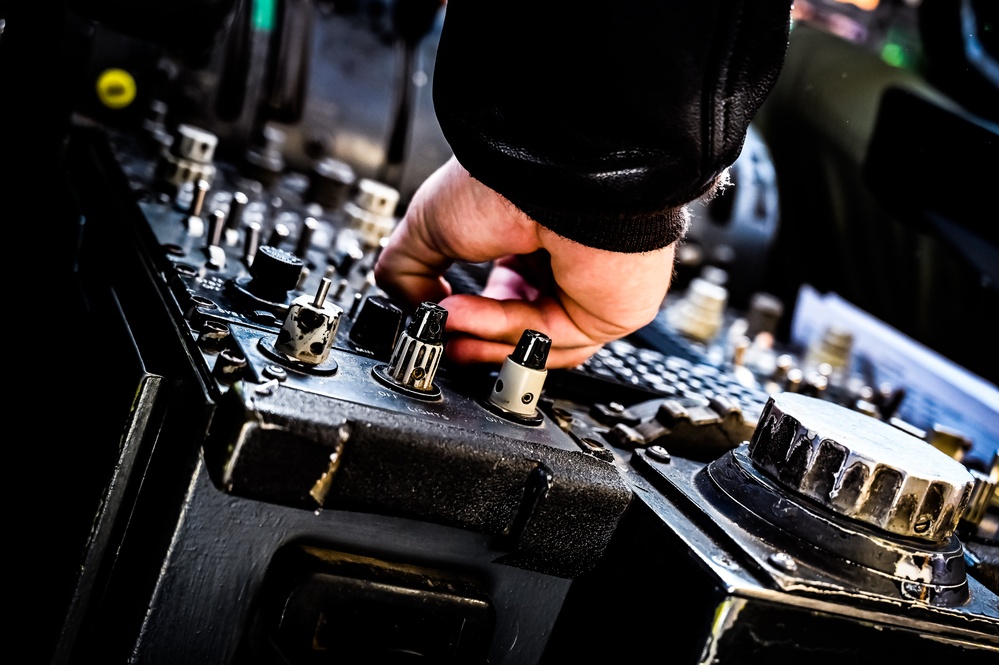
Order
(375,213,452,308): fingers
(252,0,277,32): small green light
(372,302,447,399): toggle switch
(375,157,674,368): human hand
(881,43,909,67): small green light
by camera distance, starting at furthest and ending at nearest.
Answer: (881,43,909,67): small green light → (252,0,277,32): small green light → (375,213,452,308): fingers → (375,157,674,368): human hand → (372,302,447,399): toggle switch

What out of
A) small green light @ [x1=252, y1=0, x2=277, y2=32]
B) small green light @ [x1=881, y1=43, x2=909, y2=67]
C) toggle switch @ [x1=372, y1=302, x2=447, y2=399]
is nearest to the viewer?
toggle switch @ [x1=372, y1=302, x2=447, y2=399]

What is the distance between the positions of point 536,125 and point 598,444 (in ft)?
1.05

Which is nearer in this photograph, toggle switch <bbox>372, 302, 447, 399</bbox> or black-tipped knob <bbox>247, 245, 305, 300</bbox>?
toggle switch <bbox>372, 302, 447, 399</bbox>

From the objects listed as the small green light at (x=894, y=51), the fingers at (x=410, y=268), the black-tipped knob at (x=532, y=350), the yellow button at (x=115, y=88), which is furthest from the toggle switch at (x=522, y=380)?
the small green light at (x=894, y=51)

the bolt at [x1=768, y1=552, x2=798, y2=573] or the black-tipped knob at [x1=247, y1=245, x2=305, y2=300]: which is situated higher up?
the black-tipped knob at [x1=247, y1=245, x2=305, y2=300]

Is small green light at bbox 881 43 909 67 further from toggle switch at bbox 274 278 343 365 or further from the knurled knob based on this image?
toggle switch at bbox 274 278 343 365

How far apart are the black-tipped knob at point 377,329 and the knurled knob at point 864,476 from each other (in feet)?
1.23

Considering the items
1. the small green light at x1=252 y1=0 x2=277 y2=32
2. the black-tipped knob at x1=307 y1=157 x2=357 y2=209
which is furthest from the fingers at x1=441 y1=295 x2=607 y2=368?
the small green light at x1=252 y1=0 x2=277 y2=32

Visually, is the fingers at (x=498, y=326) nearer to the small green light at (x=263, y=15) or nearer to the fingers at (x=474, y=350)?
the fingers at (x=474, y=350)

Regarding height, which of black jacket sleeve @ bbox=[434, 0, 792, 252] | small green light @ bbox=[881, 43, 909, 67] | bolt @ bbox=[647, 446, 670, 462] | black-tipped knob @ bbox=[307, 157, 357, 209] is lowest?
bolt @ bbox=[647, 446, 670, 462]

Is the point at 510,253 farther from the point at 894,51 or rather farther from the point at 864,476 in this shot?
the point at 894,51

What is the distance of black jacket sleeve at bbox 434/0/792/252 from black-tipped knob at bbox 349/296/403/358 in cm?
18

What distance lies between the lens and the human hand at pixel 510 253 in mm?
868

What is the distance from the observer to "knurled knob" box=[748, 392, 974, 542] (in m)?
0.69
